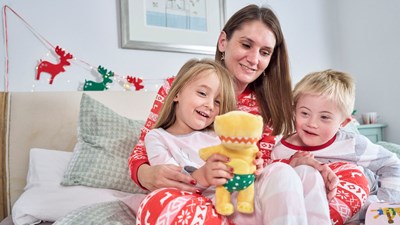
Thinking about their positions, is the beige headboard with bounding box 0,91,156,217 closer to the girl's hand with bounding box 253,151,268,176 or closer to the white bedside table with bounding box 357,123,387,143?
the girl's hand with bounding box 253,151,268,176

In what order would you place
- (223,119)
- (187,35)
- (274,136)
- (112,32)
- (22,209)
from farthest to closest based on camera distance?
(187,35)
(112,32)
(274,136)
(22,209)
(223,119)

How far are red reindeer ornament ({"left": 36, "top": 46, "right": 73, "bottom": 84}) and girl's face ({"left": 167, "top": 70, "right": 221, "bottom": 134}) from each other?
1103mm

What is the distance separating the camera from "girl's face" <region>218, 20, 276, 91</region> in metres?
1.41

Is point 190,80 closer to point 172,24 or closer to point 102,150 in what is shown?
point 102,150

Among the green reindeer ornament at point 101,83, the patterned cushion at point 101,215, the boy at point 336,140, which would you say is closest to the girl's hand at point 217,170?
the patterned cushion at point 101,215

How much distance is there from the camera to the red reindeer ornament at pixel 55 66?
6.63ft

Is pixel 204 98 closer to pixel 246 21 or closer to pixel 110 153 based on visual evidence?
pixel 246 21

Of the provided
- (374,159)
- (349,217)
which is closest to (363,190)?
(349,217)

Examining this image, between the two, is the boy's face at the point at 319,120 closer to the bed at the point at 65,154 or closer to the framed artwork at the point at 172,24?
the bed at the point at 65,154

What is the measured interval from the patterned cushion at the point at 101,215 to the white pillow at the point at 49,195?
10.5 inches

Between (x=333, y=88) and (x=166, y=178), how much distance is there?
662mm


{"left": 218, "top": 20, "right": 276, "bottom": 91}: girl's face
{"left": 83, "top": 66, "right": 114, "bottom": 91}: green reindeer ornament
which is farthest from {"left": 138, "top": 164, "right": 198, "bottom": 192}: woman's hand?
{"left": 83, "top": 66, "right": 114, "bottom": 91}: green reindeer ornament

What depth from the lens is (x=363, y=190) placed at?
109 centimetres

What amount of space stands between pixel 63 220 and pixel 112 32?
1522 mm
